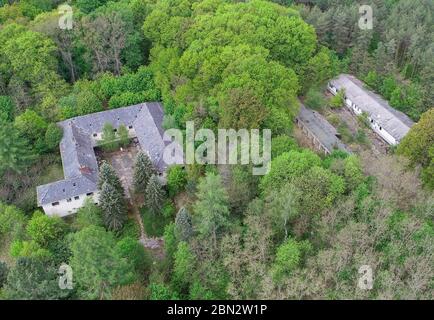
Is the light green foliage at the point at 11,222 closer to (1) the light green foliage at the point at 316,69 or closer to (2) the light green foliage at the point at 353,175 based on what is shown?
(2) the light green foliage at the point at 353,175

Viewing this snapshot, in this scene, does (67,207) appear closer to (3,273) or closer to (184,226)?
(3,273)

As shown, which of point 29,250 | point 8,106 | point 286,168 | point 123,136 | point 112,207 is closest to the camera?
point 286,168

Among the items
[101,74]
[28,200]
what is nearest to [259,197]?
[28,200]

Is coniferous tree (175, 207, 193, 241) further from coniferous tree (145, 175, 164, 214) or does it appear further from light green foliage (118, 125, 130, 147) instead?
light green foliage (118, 125, 130, 147)

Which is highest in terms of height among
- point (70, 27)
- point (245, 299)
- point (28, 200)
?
point (70, 27)

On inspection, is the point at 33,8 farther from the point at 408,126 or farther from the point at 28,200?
the point at 408,126

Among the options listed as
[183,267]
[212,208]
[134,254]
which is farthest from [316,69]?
[134,254]
